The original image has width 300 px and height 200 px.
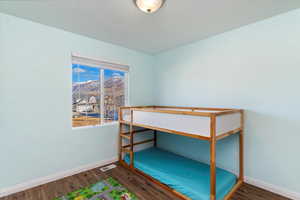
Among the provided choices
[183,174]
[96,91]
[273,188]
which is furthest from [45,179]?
[273,188]

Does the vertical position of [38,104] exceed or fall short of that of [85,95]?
it falls short

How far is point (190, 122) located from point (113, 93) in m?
1.72

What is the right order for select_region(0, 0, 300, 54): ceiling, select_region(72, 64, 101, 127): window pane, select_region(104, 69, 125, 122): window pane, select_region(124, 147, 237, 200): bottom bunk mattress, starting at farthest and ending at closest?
select_region(104, 69, 125, 122): window pane
select_region(72, 64, 101, 127): window pane
select_region(124, 147, 237, 200): bottom bunk mattress
select_region(0, 0, 300, 54): ceiling

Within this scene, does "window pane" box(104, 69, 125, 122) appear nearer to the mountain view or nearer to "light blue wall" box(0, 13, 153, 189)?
the mountain view

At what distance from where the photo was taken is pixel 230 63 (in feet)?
7.06

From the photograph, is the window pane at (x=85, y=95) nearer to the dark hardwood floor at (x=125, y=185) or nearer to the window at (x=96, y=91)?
the window at (x=96, y=91)

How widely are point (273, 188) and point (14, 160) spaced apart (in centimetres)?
327

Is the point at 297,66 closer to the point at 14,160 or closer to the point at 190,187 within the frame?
the point at 190,187

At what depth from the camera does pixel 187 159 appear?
98.0 inches

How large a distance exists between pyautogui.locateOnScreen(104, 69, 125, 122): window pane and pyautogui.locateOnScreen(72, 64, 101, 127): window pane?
0.50 feet

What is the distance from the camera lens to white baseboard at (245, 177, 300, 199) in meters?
1.67

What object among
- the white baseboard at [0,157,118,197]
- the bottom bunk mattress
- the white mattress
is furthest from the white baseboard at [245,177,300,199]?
the white baseboard at [0,157,118,197]

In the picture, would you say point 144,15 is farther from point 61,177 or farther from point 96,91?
point 61,177

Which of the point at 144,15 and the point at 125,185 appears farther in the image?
the point at 125,185
